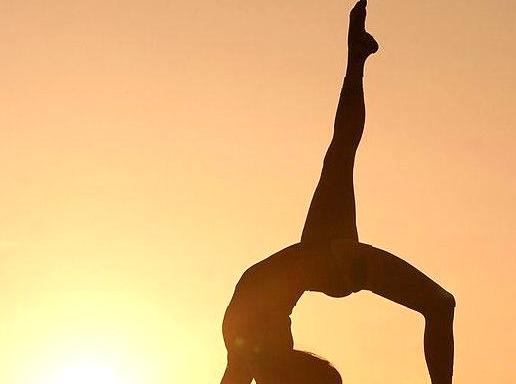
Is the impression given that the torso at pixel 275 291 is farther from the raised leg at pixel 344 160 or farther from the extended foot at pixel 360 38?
the extended foot at pixel 360 38

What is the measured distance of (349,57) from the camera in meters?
13.6

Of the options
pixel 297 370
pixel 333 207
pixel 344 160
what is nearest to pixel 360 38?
pixel 344 160

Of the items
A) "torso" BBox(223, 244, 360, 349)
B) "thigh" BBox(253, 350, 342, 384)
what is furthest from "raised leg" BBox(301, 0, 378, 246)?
"thigh" BBox(253, 350, 342, 384)

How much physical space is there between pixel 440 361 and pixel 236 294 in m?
1.67

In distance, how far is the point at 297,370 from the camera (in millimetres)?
12797

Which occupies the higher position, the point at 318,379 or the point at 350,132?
the point at 350,132

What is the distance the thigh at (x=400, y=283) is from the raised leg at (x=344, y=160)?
1.09ft

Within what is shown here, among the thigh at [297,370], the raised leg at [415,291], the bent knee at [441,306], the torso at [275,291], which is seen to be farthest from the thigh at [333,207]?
the thigh at [297,370]

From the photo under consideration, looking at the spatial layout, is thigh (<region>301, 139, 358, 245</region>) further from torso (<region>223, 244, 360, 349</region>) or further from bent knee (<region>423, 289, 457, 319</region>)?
bent knee (<region>423, 289, 457, 319</region>)

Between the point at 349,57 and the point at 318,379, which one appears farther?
the point at 349,57

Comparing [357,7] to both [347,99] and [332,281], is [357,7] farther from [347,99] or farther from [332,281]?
[332,281]

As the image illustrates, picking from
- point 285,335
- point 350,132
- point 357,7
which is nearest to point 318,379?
point 285,335

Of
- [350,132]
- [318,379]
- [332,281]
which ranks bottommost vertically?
[318,379]

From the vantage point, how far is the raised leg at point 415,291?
510 inches
